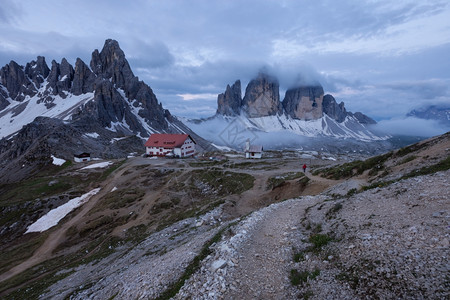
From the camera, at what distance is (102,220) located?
40094 mm

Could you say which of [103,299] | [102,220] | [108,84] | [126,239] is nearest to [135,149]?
[108,84]

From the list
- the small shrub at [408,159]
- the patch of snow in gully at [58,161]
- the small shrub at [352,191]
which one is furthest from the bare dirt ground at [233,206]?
the patch of snow in gully at [58,161]

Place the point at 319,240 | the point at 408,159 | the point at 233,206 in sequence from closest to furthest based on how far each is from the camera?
the point at 319,240
the point at 408,159
the point at 233,206

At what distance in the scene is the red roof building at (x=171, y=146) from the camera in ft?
316

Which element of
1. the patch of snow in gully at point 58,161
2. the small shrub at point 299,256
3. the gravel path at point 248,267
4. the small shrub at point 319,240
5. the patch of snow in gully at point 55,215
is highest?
the small shrub at point 319,240

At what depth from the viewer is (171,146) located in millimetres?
98688

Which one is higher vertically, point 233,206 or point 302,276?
point 302,276

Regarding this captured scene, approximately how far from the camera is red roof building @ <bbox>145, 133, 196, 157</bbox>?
96250 mm

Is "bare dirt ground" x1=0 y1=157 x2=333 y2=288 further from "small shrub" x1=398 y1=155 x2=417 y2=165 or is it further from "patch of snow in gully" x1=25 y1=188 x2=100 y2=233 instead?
"small shrub" x1=398 y1=155 x2=417 y2=165

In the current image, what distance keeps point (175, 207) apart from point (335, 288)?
3548 centimetres

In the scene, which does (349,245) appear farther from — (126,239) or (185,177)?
(185,177)

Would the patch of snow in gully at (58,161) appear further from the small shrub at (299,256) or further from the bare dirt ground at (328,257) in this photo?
the small shrub at (299,256)

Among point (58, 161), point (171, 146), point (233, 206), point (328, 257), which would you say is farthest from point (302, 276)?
point (58, 161)

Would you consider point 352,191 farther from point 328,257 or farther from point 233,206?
point 233,206
